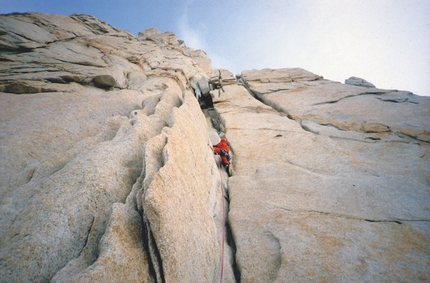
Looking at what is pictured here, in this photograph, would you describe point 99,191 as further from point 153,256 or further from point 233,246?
point 233,246

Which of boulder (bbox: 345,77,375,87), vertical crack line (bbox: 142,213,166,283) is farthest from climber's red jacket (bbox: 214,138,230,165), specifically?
boulder (bbox: 345,77,375,87)

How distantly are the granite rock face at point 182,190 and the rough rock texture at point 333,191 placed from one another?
45 mm

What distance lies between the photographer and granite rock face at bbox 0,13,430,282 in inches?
132

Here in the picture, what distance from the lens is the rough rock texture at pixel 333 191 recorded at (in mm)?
4441

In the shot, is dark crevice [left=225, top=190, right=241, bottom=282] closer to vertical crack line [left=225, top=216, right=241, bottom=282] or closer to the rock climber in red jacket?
vertical crack line [left=225, top=216, right=241, bottom=282]

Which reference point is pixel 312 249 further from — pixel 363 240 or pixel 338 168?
pixel 338 168

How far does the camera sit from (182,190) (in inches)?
181

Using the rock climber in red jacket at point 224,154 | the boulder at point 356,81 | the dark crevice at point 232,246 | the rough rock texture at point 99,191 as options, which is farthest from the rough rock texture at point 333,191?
the boulder at point 356,81

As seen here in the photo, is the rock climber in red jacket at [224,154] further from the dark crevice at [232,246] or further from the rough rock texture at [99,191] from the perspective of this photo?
the dark crevice at [232,246]

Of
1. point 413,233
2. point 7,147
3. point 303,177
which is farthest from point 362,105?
point 7,147

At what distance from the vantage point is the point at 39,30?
48.1 feet

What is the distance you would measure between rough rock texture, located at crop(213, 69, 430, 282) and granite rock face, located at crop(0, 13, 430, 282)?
0.15 ft

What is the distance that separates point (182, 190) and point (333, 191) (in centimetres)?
576

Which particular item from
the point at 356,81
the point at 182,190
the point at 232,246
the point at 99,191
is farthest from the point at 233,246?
the point at 356,81
